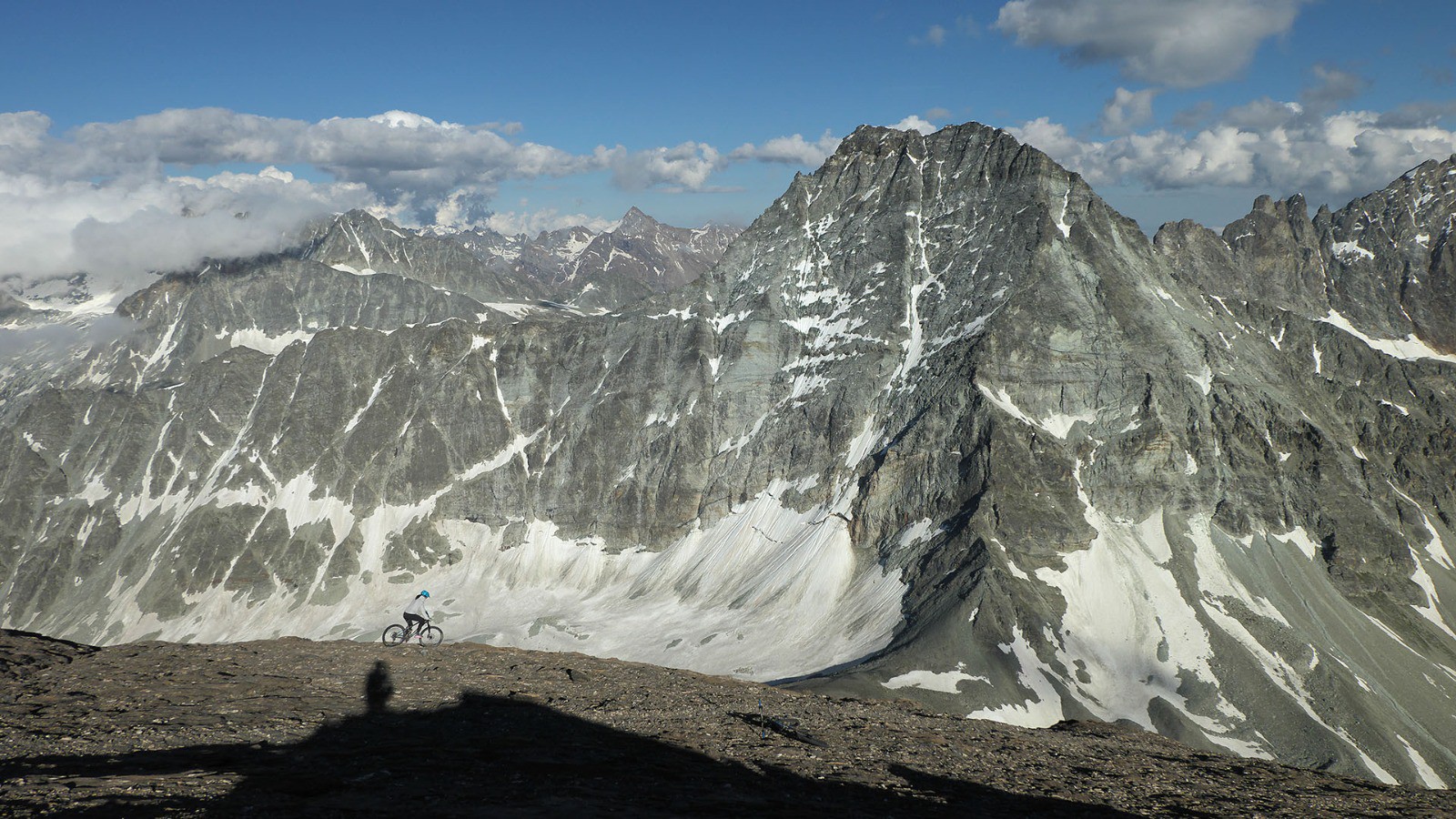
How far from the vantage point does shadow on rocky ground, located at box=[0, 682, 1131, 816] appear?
21.9 meters

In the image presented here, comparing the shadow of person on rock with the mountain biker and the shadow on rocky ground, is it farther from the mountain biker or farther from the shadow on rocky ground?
the mountain biker

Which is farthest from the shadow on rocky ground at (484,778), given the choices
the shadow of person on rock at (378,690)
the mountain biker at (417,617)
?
the mountain biker at (417,617)

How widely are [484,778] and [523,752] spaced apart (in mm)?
3863

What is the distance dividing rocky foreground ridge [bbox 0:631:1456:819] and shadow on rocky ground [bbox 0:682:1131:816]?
0.10 meters

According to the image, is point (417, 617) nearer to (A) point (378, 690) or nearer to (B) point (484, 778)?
(A) point (378, 690)

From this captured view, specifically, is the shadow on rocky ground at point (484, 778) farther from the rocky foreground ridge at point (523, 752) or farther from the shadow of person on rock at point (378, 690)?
the shadow of person on rock at point (378, 690)

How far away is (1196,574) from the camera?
13475 cm

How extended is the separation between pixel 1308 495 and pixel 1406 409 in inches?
2788

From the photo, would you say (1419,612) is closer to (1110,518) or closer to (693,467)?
(1110,518)

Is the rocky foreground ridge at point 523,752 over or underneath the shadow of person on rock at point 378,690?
underneath

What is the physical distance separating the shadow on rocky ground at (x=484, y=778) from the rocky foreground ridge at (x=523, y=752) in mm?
101

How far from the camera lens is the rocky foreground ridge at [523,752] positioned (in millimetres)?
22922

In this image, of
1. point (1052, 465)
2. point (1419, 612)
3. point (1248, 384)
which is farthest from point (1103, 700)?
point (1248, 384)

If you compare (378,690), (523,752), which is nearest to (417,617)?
(378,690)
